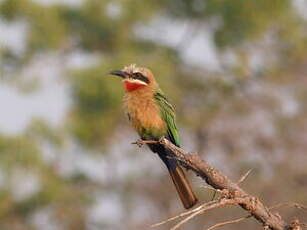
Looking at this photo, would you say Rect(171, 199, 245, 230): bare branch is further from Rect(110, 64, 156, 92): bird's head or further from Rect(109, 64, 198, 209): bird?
Rect(110, 64, 156, 92): bird's head

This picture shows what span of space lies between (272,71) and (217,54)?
103 centimetres

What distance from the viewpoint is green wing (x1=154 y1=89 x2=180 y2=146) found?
16.4 feet

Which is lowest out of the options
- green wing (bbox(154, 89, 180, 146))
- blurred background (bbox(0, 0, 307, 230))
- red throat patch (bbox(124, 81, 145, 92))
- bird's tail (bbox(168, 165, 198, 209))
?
bird's tail (bbox(168, 165, 198, 209))

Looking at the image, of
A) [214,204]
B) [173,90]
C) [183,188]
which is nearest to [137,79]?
[183,188]

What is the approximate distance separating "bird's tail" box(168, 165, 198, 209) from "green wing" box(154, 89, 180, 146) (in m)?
0.43

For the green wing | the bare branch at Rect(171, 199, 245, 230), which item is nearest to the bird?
the green wing

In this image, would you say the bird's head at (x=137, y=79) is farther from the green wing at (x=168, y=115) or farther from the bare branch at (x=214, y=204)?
the bare branch at (x=214, y=204)

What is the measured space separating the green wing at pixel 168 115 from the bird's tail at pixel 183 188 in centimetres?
43

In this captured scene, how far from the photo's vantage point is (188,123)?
19.0 metres

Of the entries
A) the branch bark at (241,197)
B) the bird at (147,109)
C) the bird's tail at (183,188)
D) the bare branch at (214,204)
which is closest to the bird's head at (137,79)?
the bird at (147,109)

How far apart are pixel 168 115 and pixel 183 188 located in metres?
0.77

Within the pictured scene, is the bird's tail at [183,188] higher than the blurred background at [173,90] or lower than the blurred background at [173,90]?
lower

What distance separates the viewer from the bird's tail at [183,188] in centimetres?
429

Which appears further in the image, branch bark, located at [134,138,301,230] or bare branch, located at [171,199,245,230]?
branch bark, located at [134,138,301,230]
